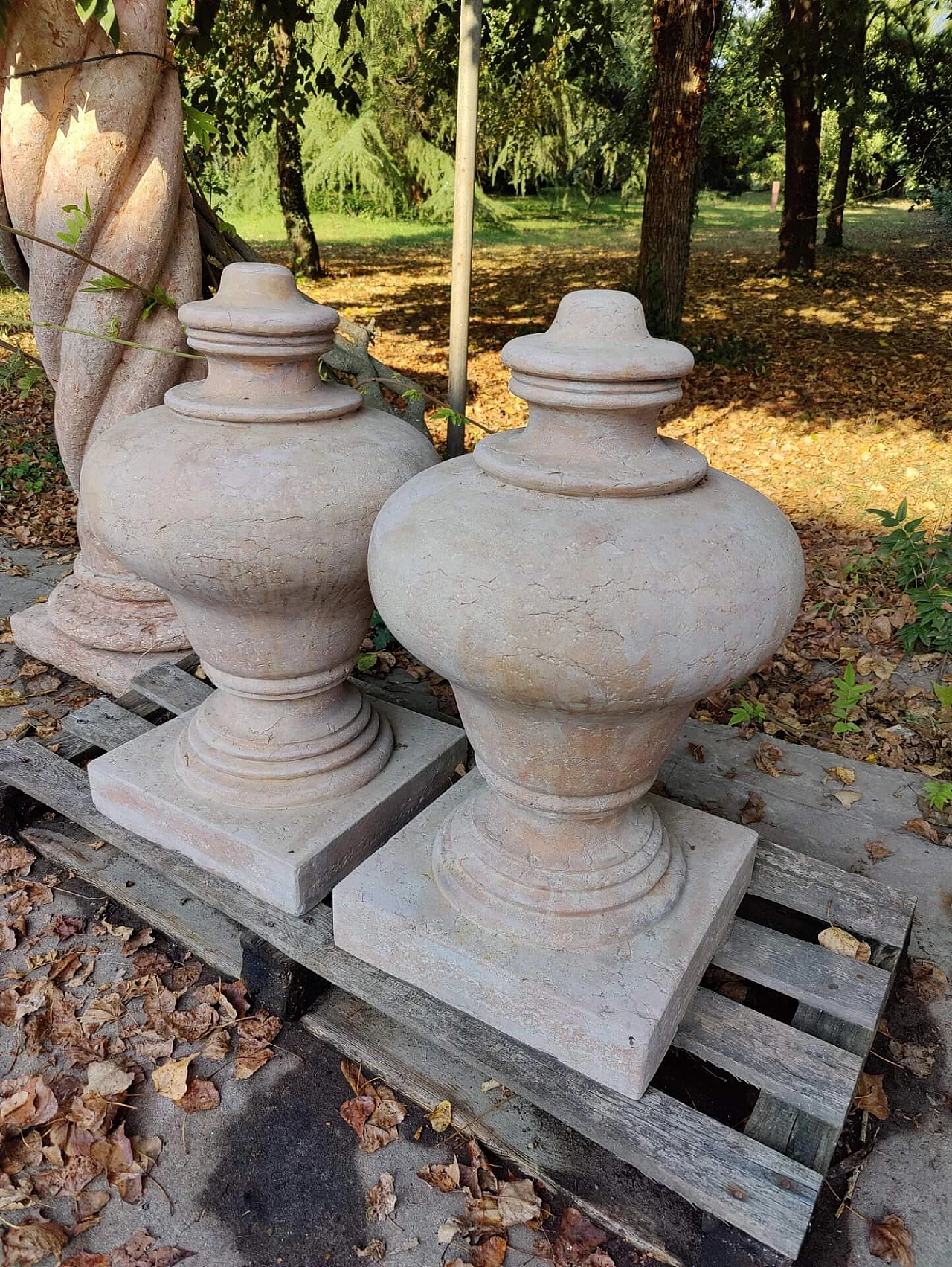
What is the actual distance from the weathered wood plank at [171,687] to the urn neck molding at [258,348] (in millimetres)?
1124

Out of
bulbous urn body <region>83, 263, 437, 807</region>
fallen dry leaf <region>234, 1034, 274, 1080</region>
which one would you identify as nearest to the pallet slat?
bulbous urn body <region>83, 263, 437, 807</region>

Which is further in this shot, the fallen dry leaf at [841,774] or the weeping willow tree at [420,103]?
the weeping willow tree at [420,103]

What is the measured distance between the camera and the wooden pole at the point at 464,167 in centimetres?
237

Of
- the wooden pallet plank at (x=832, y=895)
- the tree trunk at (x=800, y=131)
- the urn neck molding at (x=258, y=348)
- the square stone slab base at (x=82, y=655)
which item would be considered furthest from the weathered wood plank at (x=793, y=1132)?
the tree trunk at (x=800, y=131)

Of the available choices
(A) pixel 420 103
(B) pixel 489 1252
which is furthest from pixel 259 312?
(A) pixel 420 103

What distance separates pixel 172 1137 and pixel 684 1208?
1.03 m

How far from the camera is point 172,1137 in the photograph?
1860 mm

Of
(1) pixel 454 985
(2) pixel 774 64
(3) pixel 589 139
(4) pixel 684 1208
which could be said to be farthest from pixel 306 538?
(3) pixel 589 139

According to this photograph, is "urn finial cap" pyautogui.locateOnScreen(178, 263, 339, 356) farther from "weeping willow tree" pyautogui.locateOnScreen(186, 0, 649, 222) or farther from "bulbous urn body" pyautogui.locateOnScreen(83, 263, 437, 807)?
"weeping willow tree" pyautogui.locateOnScreen(186, 0, 649, 222)

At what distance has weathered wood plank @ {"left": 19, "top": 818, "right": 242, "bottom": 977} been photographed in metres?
2.26

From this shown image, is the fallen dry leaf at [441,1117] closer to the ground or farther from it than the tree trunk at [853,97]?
closer to the ground

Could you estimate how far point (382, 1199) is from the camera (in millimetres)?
1753

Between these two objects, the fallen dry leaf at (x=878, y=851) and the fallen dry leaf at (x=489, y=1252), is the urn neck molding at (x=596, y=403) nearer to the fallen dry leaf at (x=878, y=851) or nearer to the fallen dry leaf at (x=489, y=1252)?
the fallen dry leaf at (x=489, y=1252)

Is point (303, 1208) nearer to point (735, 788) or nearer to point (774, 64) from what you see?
point (735, 788)
